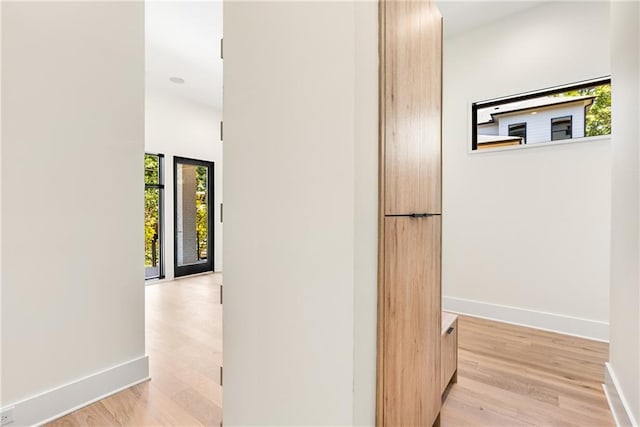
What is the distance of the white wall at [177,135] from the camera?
530 centimetres

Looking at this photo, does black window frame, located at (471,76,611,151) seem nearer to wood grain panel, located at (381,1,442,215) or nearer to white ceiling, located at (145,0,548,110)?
white ceiling, located at (145,0,548,110)

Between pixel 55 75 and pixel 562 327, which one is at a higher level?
pixel 55 75

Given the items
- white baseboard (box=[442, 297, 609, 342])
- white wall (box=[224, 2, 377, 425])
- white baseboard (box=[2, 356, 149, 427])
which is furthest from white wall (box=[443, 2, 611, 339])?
white baseboard (box=[2, 356, 149, 427])

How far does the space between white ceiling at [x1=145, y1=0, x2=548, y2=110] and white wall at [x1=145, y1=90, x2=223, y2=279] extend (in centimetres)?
49

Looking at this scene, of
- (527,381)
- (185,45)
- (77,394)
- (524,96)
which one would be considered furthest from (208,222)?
(527,381)

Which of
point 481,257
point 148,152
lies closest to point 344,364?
point 481,257

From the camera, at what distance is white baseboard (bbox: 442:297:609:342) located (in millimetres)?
2889

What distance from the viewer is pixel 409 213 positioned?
1233 mm

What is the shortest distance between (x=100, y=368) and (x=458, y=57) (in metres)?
4.38

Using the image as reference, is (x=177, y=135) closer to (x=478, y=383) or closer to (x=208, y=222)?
(x=208, y=222)

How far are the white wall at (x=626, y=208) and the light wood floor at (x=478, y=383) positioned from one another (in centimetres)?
30

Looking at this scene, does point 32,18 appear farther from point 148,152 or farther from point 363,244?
point 148,152

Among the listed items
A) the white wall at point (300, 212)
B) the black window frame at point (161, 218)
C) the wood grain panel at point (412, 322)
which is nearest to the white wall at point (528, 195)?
the wood grain panel at point (412, 322)

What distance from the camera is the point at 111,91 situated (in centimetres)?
203
